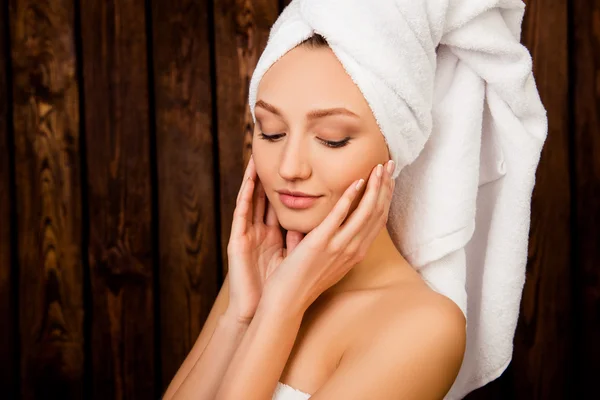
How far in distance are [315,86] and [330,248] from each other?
0.27m

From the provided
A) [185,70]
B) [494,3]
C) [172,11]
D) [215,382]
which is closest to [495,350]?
[215,382]

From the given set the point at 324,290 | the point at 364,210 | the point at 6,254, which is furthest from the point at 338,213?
the point at 6,254

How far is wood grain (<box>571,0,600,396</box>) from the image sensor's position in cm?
168

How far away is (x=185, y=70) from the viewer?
1771 mm

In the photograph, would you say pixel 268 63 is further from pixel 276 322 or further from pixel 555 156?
pixel 555 156

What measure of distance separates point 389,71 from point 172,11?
90cm

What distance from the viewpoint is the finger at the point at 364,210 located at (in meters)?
1.09

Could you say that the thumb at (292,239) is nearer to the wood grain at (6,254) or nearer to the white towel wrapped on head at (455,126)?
the white towel wrapped on head at (455,126)

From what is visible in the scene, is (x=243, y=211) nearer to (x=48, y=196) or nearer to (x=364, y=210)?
(x=364, y=210)

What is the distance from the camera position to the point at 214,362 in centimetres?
117

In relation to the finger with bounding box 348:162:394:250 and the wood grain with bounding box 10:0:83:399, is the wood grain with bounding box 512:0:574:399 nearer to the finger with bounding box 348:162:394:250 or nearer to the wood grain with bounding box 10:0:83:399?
the finger with bounding box 348:162:394:250

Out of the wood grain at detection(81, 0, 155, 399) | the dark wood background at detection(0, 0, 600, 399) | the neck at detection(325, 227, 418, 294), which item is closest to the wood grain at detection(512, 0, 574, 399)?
the dark wood background at detection(0, 0, 600, 399)

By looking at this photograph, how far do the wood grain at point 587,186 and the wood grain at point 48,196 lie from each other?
4.40ft

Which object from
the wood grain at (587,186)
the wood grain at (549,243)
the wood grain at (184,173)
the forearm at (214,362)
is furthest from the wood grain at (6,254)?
the wood grain at (587,186)
